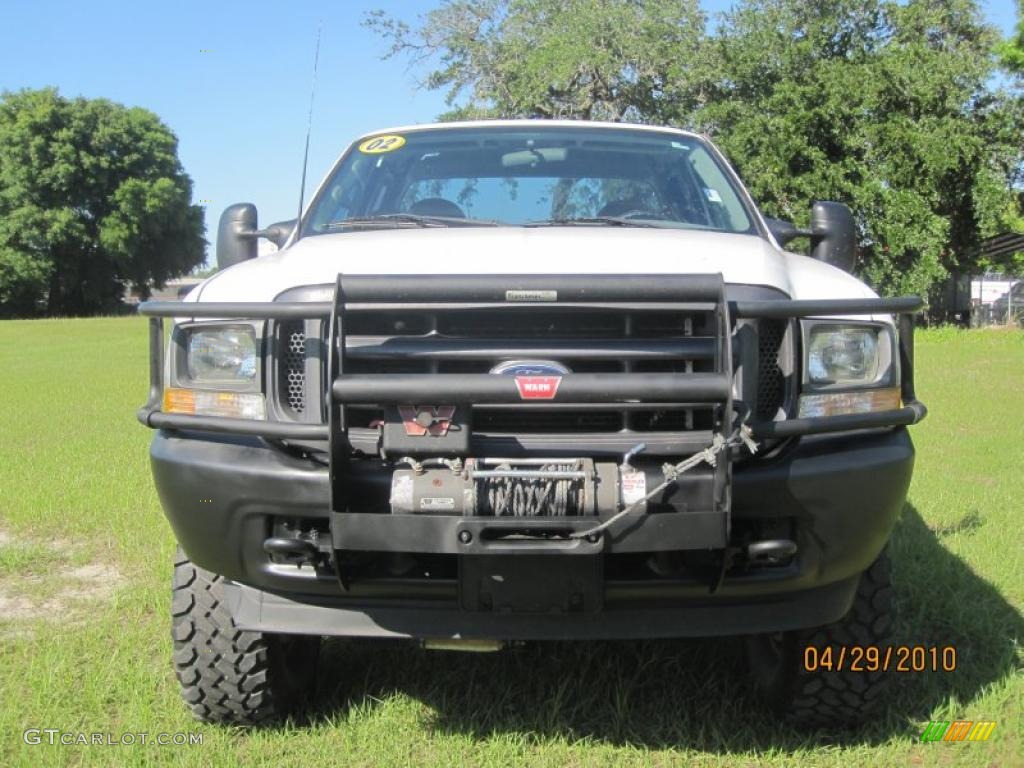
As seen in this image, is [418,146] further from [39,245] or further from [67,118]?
[67,118]

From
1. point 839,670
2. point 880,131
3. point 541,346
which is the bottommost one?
point 839,670

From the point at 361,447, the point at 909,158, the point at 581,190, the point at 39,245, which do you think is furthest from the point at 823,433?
the point at 39,245

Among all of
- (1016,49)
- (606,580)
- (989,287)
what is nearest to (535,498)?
(606,580)

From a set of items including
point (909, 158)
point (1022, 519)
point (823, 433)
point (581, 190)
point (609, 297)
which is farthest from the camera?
point (909, 158)

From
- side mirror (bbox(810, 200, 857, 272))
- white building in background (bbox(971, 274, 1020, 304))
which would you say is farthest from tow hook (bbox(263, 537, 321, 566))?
white building in background (bbox(971, 274, 1020, 304))

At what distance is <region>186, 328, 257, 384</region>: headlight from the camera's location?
8.71ft

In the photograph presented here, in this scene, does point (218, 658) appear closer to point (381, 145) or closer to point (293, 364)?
point (293, 364)

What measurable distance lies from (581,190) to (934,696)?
88.5 inches

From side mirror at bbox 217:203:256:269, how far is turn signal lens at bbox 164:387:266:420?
1355 millimetres

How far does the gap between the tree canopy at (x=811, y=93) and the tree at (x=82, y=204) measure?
28.5 meters

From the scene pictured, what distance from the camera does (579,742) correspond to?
301 cm

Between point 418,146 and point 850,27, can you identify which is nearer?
point 418,146

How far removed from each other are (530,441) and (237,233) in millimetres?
2035

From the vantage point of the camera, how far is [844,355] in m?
2.70
